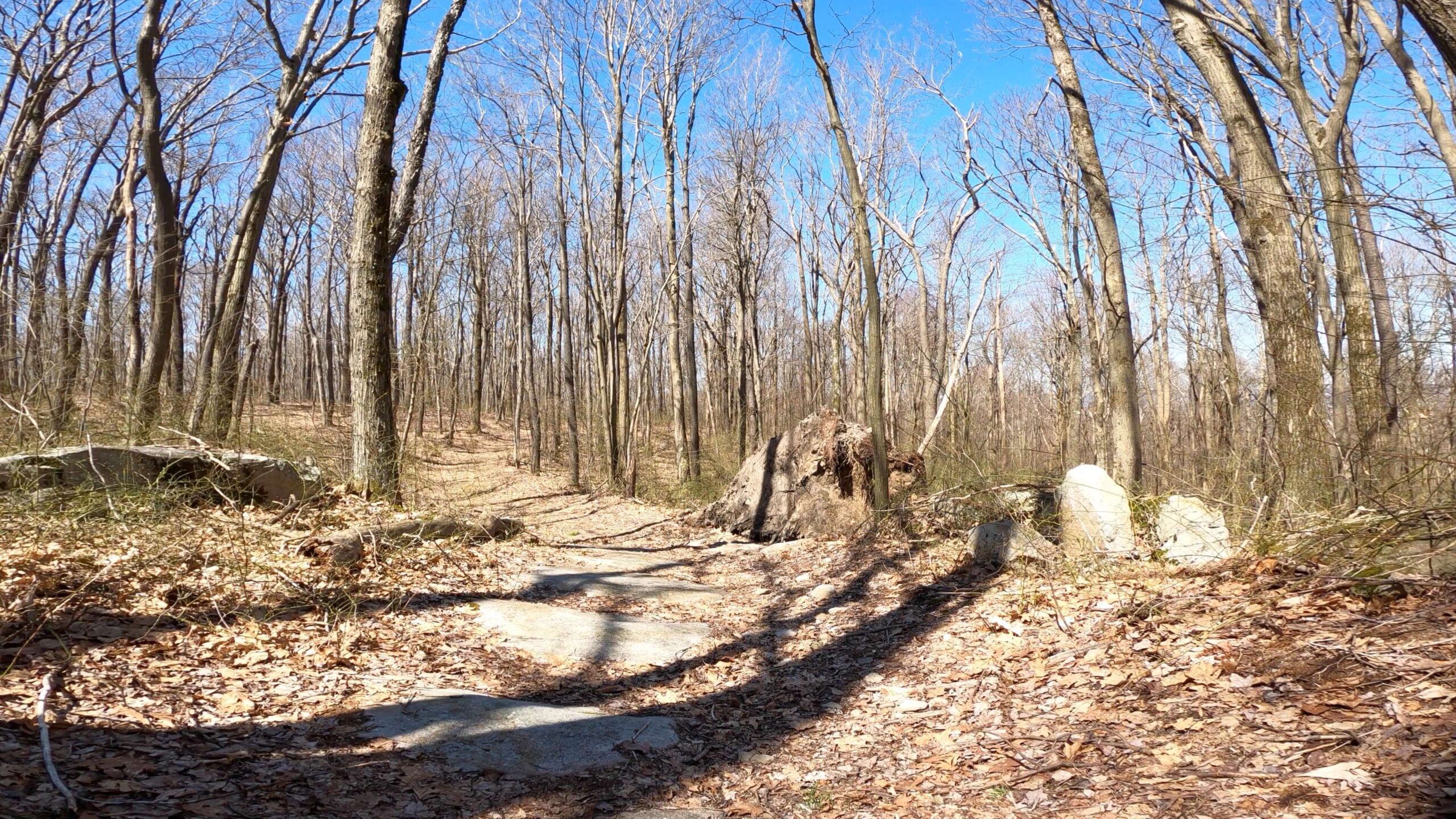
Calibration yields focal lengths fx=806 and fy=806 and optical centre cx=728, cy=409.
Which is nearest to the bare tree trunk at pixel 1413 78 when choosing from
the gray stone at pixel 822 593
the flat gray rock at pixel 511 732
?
the gray stone at pixel 822 593

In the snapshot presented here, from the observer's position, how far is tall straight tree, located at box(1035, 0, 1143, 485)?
7301 millimetres

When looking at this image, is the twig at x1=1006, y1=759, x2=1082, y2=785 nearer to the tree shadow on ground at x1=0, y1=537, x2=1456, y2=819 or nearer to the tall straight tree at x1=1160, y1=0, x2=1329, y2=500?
the tree shadow on ground at x1=0, y1=537, x2=1456, y2=819

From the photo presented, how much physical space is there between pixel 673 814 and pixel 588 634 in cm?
227

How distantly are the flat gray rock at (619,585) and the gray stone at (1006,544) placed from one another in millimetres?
2205

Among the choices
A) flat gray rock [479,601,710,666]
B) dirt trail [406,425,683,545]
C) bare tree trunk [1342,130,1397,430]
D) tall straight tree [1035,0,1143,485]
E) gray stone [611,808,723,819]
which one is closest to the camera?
gray stone [611,808,723,819]

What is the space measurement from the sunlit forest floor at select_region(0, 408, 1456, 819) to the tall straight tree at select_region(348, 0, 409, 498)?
1373 millimetres

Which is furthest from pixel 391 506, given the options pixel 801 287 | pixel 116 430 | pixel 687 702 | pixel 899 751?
pixel 801 287

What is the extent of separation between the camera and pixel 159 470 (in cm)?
579

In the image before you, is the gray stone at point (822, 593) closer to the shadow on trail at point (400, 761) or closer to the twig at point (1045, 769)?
the shadow on trail at point (400, 761)

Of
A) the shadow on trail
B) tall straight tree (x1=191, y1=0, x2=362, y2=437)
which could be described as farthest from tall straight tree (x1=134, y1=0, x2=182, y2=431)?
the shadow on trail

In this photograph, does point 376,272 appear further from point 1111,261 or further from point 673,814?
point 1111,261

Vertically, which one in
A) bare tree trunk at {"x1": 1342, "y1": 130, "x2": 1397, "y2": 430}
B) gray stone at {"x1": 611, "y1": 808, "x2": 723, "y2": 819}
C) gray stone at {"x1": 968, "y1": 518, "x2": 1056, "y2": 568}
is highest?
bare tree trunk at {"x1": 1342, "y1": 130, "x2": 1397, "y2": 430}

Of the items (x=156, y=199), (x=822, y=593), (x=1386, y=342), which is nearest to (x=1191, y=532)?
(x=1386, y=342)

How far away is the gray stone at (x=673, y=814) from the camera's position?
3000 millimetres
